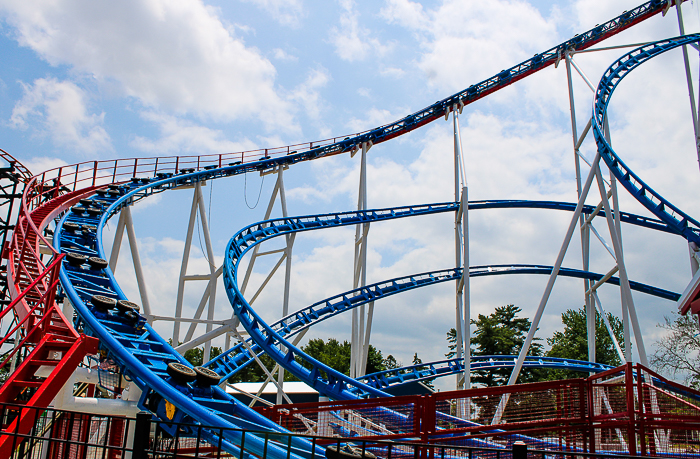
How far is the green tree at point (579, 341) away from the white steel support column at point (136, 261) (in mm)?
29565

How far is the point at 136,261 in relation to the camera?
505 inches

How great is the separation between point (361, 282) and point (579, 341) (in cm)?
2774

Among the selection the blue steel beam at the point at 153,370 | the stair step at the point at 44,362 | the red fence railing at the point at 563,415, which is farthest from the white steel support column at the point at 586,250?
the stair step at the point at 44,362

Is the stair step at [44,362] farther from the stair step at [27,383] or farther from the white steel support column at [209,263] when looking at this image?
the white steel support column at [209,263]

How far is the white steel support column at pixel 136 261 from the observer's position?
40.6 feet

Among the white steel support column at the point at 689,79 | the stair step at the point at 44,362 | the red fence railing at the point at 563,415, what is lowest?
the red fence railing at the point at 563,415

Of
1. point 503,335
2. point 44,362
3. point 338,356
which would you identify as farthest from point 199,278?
point 338,356

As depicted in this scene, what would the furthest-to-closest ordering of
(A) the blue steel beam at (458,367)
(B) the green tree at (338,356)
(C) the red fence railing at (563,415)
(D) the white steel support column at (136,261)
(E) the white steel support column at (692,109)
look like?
(B) the green tree at (338,356) → (A) the blue steel beam at (458,367) → (D) the white steel support column at (136,261) → (E) the white steel support column at (692,109) → (C) the red fence railing at (563,415)

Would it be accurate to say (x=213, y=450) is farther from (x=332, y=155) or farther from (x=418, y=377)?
(x=332, y=155)

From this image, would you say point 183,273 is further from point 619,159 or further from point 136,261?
point 619,159

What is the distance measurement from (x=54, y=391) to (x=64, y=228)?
550cm

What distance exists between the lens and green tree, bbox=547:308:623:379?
3509 cm

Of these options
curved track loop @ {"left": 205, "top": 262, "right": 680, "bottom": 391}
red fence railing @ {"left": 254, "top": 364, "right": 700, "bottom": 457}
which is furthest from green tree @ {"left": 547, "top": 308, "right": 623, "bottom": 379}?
red fence railing @ {"left": 254, "top": 364, "right": 700, "bottom": 457}

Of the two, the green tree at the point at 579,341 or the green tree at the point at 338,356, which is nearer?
the green tree at the point at 579,341
